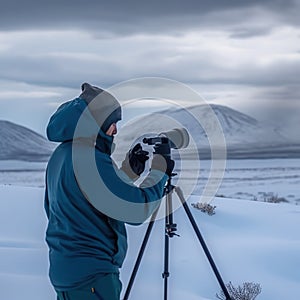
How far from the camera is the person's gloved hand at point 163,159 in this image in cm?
286

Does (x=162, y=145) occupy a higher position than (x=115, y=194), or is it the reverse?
(x=162, y=145)

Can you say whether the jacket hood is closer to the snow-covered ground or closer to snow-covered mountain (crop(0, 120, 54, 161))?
the snow-covered ground

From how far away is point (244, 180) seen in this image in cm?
2278

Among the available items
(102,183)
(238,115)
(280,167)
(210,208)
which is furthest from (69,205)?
(238,115)

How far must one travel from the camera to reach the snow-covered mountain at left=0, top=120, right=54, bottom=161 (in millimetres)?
34906

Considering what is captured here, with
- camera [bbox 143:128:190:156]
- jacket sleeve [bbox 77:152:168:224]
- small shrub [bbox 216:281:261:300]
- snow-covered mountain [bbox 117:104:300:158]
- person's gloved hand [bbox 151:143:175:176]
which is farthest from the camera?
snow-covered mountain [bbox 117:104:300:158]

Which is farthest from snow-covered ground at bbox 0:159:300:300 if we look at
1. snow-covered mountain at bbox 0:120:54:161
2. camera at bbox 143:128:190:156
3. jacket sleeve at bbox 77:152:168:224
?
snow-covered mountain at bbox 0:120:54:161

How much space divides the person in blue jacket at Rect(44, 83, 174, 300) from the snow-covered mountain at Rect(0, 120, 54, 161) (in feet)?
102

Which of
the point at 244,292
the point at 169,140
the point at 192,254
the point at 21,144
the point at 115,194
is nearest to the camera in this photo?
the point at 115,194

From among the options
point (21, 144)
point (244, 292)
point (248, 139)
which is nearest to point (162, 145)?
point (244, 292)

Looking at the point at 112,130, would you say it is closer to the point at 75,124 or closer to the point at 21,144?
the point at 75,124

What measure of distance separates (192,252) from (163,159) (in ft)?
12.5

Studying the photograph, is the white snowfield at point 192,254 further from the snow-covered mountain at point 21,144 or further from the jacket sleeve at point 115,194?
the snow-covered mountain at point 21,144

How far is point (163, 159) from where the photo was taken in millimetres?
2902
